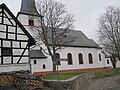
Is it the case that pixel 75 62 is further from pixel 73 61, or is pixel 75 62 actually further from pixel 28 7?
pixel 28 7

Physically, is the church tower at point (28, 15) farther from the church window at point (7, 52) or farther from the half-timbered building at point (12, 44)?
the church window at point (7, 52)

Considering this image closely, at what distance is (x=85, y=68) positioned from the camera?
35.2 metres

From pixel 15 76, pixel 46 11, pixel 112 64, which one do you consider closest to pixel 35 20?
pixel 46 11

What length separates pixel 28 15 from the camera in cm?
3075

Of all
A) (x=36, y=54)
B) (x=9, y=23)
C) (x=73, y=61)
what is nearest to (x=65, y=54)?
(x=73, y=61)

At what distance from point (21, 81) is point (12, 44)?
4.81m

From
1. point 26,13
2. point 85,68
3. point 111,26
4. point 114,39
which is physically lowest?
point 85,68

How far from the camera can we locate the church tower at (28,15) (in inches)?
1184

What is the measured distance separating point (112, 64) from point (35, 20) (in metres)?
25.2

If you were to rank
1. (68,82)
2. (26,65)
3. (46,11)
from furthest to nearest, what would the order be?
(46,11) → (26,65) → (68,82)

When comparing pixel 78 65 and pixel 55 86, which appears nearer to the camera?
pixel 55 86

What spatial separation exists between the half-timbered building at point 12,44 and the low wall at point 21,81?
1928 mm

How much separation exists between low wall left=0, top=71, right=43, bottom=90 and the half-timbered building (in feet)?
6.32

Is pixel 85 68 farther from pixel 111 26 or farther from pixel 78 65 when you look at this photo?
pixel 111 26
